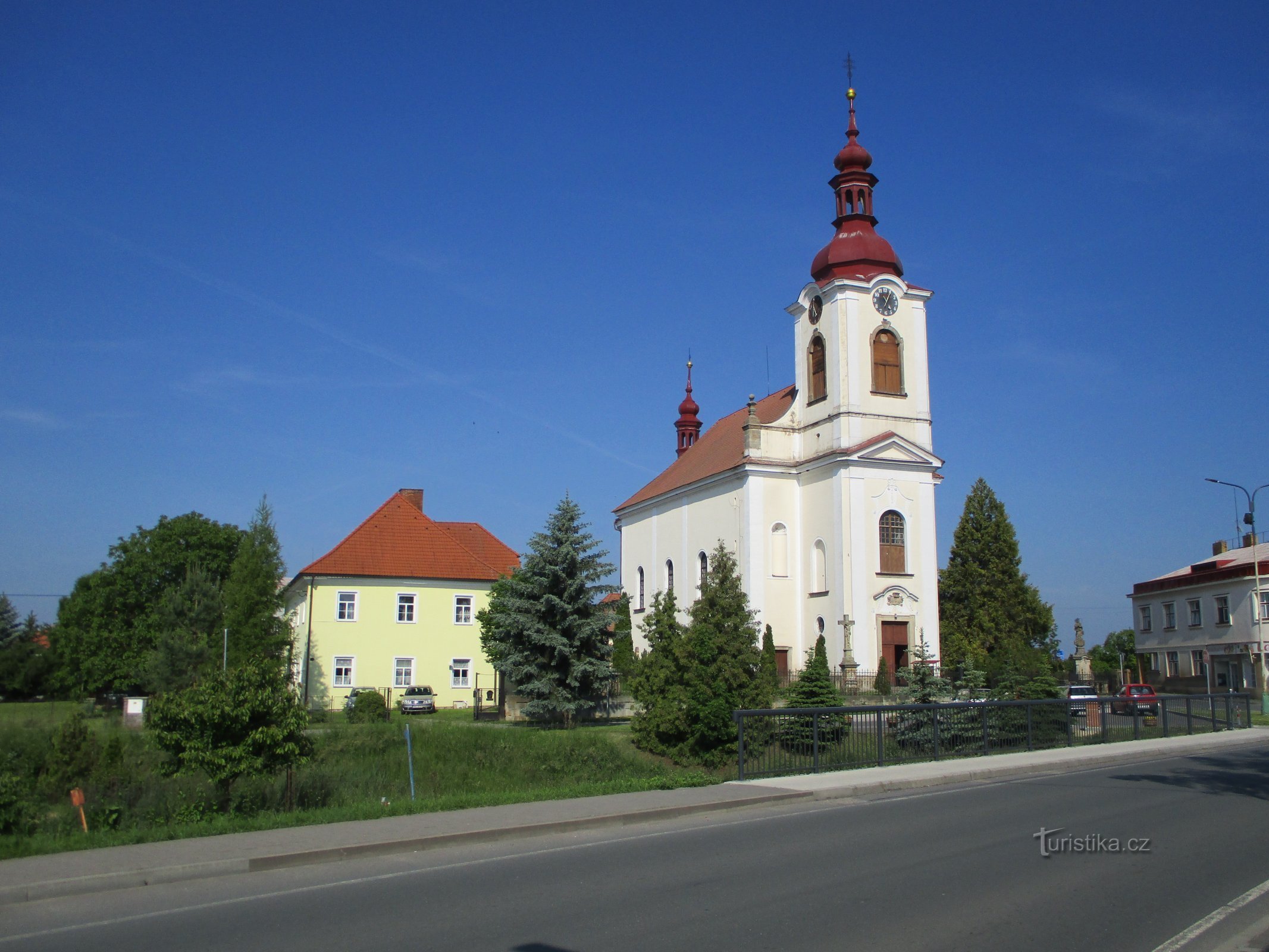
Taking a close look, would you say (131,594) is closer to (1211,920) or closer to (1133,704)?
(1133,704)

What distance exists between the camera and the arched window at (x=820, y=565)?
41812mm

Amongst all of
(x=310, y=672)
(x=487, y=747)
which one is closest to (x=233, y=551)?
(x=310, y=672)

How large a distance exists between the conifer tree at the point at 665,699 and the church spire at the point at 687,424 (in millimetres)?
42147

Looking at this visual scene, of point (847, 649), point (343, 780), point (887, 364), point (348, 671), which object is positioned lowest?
point (343, 780)

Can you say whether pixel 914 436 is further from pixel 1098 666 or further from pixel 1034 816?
pixel 1098 666

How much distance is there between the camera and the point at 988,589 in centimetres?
5538

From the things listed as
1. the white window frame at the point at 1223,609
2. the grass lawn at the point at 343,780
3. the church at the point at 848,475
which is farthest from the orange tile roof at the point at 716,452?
the white window frame at the point at 1223,609

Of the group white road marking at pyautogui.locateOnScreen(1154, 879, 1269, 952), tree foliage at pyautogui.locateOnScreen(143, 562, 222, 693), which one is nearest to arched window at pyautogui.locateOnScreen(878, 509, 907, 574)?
tree foliage at pyautogui.locateOnScreen(143, 562, 222, 693)

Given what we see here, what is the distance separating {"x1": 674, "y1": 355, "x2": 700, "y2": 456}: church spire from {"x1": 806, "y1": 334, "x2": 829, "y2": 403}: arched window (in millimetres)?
20217

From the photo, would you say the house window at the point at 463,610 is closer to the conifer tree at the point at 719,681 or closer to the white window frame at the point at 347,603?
the white window frame at the point at 347,603

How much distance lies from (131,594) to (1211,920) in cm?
5673


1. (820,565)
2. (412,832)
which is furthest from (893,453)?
(412,832)

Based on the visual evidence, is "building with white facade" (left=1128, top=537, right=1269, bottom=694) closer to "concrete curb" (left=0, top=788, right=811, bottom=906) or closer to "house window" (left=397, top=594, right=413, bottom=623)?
"house window" (left=397, top=594, right=413, bottom=623)

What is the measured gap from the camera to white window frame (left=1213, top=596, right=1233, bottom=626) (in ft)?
176
